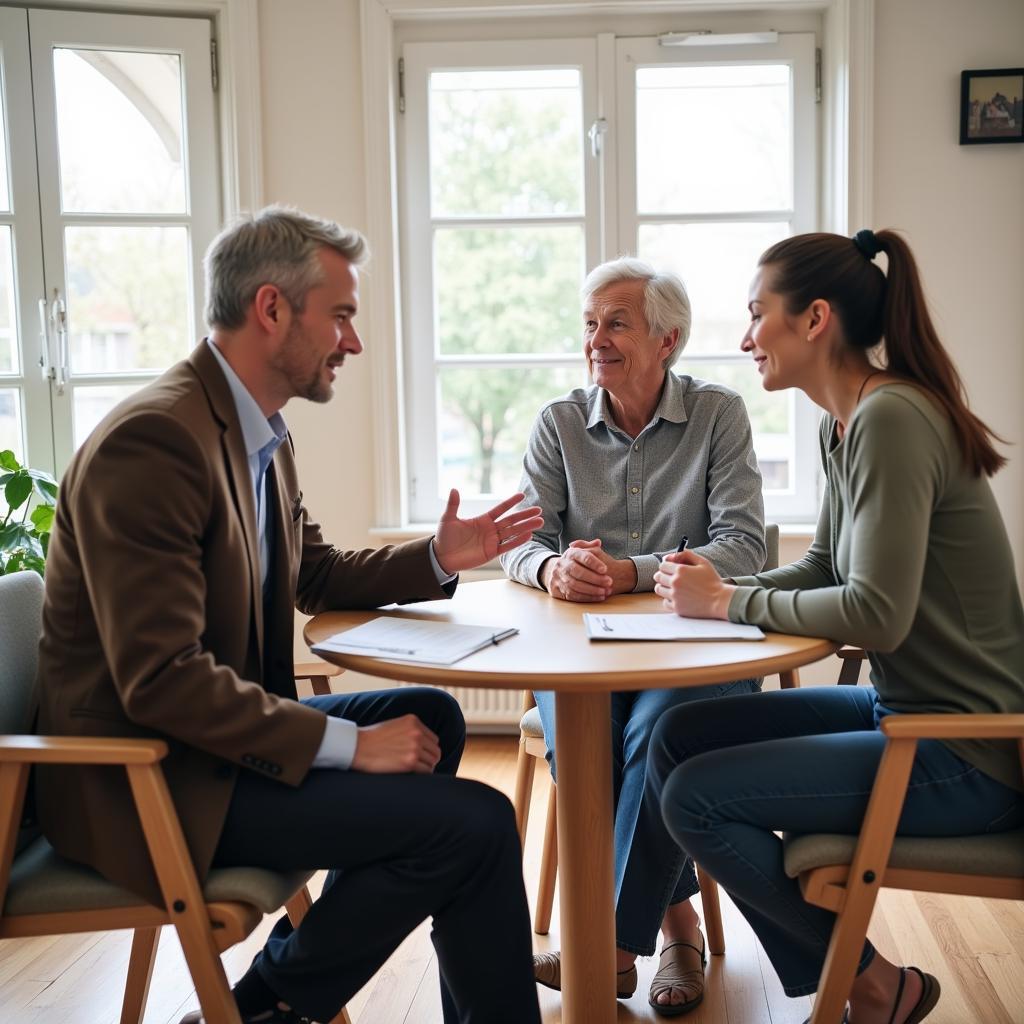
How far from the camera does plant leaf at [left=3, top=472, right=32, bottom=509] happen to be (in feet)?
9.12

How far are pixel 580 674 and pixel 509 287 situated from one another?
2431 mm

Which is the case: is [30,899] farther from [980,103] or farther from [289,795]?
[980,103]

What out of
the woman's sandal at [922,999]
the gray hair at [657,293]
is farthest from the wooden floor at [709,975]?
the gray hair at [657,293]

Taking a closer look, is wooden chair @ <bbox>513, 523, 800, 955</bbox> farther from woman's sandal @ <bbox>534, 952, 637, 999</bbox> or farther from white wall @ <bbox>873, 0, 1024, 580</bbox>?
white wall @ <bbox>873, 0, 1024, 580</bbox>

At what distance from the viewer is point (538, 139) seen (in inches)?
139

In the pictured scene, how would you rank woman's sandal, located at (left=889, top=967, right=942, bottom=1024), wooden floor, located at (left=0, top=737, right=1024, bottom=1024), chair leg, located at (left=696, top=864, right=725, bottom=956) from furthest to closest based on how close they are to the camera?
1. chair leg, located at (left=696, top=864, right=725, bottom=956)
2. wooden floor, located at (left=0, top=737, right=1024, bottom=1024)
3. woman's sandal, located at (left=889, top=967, right=942, bottom=1024)

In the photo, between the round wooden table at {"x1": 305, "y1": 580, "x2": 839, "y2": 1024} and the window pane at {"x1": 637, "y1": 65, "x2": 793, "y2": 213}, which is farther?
the window pane at {"x1": 637, "y1": 65, "x2": 793, "y2": 213}

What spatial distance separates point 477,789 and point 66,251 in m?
2.63

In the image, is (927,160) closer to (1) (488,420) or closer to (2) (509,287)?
(2) (509,287)

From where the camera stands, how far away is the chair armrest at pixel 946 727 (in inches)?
54.8

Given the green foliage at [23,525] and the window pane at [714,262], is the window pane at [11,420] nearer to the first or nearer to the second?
the green foliage at [23,525]

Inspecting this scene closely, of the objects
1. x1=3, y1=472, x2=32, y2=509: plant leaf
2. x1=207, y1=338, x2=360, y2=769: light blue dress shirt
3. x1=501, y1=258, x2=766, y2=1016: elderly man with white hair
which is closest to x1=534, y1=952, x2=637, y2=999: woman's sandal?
x1=501, y1=258, x2=766, y2=1016: elderly man with white hair

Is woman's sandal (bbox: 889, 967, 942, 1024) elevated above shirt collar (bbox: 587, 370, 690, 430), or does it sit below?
below

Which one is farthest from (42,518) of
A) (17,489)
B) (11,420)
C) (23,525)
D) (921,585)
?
(921,585)
